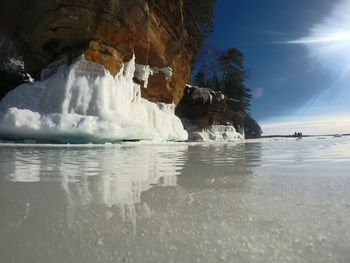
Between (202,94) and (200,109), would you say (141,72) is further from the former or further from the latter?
(202,94)

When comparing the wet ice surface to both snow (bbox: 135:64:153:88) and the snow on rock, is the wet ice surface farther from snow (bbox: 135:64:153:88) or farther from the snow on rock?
the snow on rock

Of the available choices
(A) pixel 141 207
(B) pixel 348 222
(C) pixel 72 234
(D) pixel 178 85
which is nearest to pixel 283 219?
(B) pixel 348 222

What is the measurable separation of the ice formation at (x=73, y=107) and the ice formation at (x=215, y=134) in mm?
10416

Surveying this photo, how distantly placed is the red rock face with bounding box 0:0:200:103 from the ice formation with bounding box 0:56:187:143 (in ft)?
2.00

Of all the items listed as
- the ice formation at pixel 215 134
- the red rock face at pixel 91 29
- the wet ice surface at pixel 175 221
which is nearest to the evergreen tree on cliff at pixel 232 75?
the ice formation at pixel 215 134

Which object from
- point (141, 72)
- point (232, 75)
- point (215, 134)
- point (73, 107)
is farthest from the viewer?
point (232, 75)

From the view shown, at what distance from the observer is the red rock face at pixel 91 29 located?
34.8ft

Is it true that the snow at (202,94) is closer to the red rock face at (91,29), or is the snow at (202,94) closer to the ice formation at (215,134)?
the ice formation at (215,134)

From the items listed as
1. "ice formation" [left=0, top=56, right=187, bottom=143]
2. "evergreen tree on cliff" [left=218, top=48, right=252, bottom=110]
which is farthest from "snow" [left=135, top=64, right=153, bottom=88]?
"evergreen tree on cliff" [left=218, top=48, right=252, bottom=110]

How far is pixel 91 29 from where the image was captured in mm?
10781

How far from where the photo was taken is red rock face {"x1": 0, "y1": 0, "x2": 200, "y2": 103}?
10617mm

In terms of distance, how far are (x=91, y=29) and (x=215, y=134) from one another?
15111 millimetres

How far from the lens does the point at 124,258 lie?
3.55 feet

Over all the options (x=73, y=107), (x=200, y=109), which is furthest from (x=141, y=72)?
Answer: (x=200, y=109)
